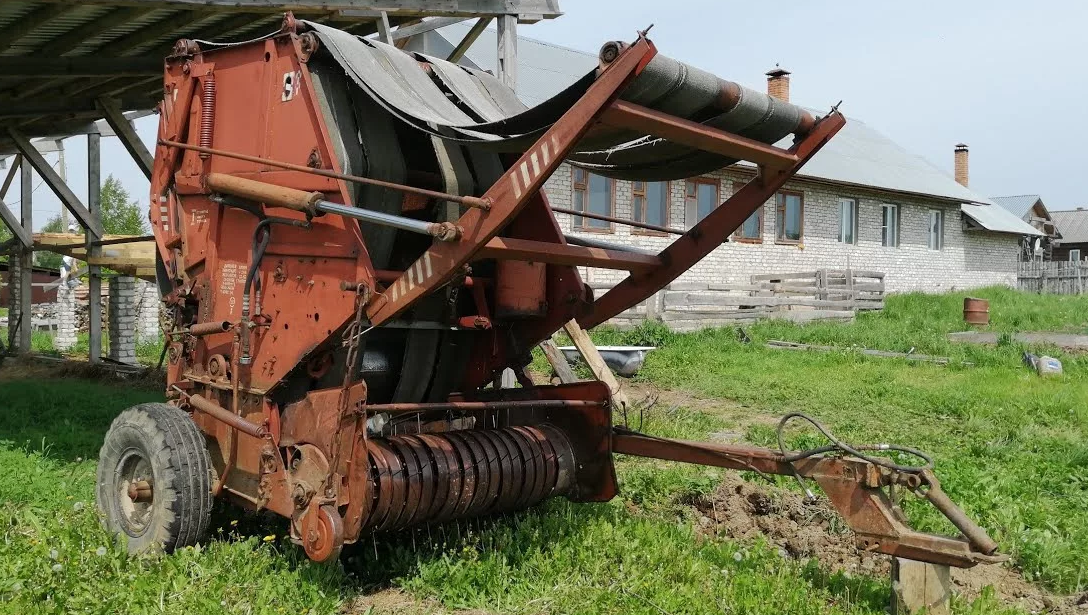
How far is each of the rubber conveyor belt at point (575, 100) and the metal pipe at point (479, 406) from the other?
1316 mm

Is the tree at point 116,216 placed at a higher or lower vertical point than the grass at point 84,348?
higher

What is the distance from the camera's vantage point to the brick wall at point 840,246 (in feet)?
64.8

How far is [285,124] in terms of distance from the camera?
480 centimetres

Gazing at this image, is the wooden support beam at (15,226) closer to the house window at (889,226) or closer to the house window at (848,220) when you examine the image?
the house window at (848,220)

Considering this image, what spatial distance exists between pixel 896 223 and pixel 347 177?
26080mm

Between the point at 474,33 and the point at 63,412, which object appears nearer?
the point at 474,33

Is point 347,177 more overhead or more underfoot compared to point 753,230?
more underfoot

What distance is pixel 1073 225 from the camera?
65562 millimetres

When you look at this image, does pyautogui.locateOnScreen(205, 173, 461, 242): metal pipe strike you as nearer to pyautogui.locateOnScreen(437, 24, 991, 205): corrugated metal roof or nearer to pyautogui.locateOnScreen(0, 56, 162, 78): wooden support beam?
pyautogui.locateOnScreen(0, 56, 162, 78): wooden support beam

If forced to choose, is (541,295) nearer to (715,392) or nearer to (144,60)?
(715,392)

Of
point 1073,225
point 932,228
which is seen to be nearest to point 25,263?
point 932,228

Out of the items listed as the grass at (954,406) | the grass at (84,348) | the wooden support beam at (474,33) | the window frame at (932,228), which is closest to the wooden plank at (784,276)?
the grass at (954,406)

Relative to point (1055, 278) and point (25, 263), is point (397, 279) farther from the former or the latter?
point (1055, 278)

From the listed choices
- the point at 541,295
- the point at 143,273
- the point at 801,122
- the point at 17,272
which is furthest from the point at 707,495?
the point at 17,272
